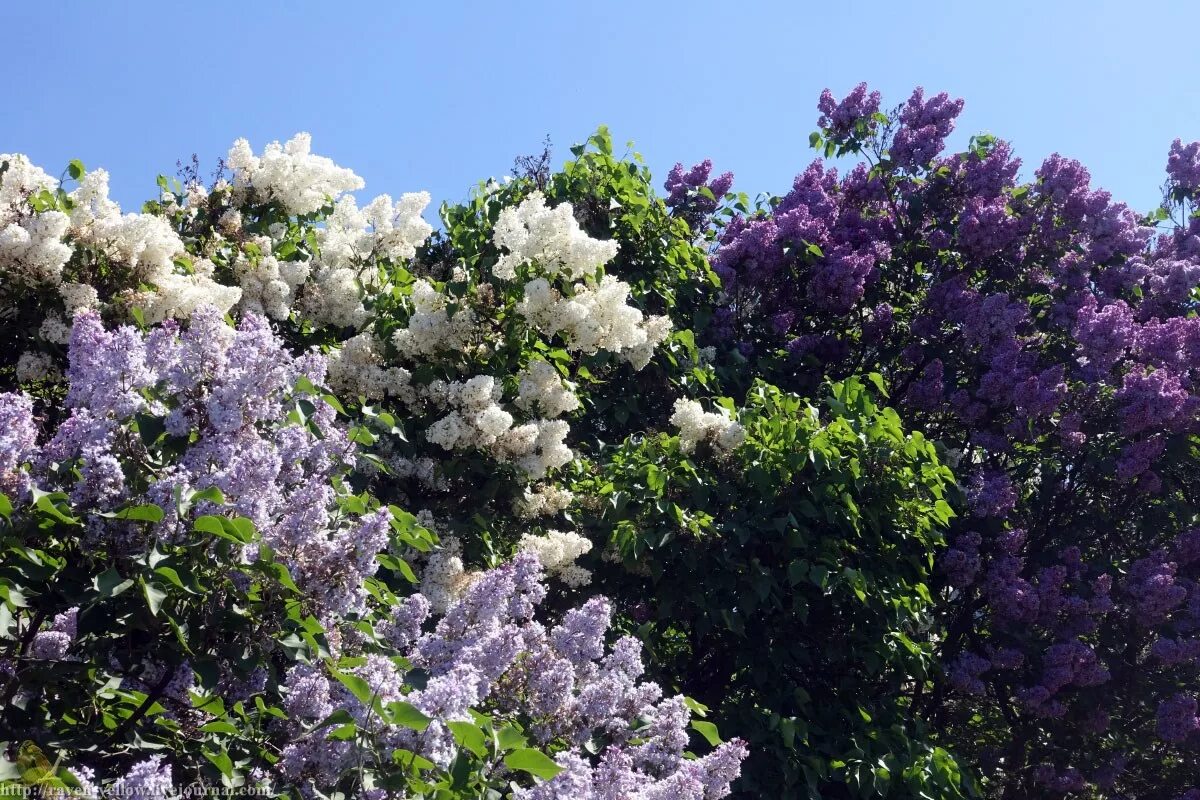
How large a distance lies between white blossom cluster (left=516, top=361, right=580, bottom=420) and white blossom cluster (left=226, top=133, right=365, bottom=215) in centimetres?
146

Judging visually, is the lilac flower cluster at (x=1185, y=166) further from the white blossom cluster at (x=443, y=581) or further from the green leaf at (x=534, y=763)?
the green leaf at (x=534, y=763)

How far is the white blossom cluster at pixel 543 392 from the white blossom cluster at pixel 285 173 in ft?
4.79

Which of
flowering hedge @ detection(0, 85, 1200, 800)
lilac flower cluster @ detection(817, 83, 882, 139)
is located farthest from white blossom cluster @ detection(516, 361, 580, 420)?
lilac flower cluster @ detection(817, 83, 882, 139)

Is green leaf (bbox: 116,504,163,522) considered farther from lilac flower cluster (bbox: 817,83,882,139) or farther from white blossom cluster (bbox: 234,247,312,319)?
lilac flower cluster (bbox: 817,83,882,139)

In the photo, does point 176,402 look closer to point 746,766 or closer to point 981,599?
point 746,766

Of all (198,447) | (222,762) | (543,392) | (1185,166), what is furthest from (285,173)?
(1185,166)

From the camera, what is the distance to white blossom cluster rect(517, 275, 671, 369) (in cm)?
430

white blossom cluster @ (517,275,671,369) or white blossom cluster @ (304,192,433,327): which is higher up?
white blossom cluster @ (304,192,433,327)

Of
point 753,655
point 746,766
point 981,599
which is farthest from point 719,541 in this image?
point 981,599

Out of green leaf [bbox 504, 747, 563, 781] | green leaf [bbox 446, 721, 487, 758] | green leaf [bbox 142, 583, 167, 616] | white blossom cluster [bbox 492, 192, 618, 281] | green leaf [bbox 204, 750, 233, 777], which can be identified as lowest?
green leaf [bbox 204, 750, 233, 777]

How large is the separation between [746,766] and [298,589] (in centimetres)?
249

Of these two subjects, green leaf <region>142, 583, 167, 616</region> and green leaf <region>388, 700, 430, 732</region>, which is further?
green leaf <region>142, 583, 167, 616</region>
